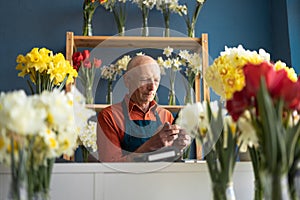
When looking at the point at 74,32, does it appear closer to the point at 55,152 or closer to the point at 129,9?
the point at 129,9

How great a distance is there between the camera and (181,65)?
2521 millimetres

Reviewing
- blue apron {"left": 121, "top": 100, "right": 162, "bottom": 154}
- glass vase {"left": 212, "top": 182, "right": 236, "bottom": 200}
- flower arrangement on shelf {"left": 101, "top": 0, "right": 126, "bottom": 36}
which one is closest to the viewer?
glass vase {"left": 212, "top": 182, "right": 236, "bottom": 200}

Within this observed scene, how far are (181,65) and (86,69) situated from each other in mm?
545

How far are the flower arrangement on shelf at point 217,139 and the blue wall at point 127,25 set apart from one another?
176cm

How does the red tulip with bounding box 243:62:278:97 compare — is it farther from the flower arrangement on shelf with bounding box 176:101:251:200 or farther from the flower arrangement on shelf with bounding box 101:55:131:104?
the flower arrangement on shelf with bounding box 101:55:131:104

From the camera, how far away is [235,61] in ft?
3.78

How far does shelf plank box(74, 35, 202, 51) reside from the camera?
2.44 m

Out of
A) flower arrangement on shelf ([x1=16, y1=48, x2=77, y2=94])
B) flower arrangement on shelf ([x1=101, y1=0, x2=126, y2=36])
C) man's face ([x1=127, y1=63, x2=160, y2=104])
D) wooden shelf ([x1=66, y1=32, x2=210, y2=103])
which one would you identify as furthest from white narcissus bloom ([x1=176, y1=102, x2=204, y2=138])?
flower arrangement on shelf ([x1=101, y1=0, x2=126, y2=36])

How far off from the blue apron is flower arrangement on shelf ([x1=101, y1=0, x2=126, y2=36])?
0.67 metres

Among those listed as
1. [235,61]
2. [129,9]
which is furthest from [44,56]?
[129,9]

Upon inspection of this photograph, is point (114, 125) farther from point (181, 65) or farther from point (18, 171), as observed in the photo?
point (18, 171)

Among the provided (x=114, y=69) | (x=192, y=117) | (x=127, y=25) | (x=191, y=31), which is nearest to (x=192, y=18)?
(x=191, y=31)

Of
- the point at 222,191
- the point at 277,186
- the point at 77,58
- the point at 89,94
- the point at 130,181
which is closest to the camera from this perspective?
the point at 277,186

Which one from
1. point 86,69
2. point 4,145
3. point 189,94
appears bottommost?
point 4,145
